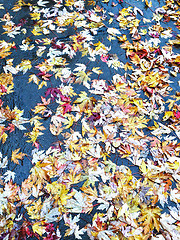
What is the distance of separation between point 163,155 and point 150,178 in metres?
0.31

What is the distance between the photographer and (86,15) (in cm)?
330

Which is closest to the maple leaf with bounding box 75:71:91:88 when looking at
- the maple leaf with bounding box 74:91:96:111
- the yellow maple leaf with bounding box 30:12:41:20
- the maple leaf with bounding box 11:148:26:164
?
the maple leaf with bounding box 74:91:96:111

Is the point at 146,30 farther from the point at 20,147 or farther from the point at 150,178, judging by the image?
the point at 20,147

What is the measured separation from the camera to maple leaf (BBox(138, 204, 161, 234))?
1.68 m

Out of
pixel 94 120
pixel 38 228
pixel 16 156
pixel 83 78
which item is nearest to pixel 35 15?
pixel 83 78

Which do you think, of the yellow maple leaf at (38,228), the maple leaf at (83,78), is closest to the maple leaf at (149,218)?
the yellow maple leaf at (38,228)

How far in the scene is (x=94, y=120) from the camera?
2.29 meters

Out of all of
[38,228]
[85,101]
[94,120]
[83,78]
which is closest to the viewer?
[38,228]

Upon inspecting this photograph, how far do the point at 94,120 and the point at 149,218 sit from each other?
1.12m

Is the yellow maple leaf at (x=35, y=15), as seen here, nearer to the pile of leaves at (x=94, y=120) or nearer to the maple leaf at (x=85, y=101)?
the pile of leaves at (x=94, y=120)

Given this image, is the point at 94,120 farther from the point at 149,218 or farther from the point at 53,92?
the point at 149,218

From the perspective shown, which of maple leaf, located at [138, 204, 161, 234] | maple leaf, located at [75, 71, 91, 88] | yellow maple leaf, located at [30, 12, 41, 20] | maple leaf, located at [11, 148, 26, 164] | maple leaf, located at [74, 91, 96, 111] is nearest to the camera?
maple leaf, located at [138, 204, 161, 234]

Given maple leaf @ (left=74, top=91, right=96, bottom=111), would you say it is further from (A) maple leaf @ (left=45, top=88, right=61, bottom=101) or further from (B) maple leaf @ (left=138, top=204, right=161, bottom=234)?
(B) maple leaf @ (left=138, top=204, right=161, bottom=234)

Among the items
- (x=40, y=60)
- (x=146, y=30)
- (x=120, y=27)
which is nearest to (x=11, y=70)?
(x=40, y=60)
